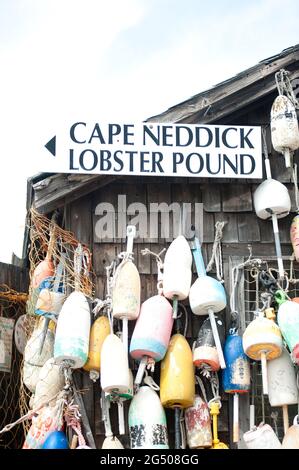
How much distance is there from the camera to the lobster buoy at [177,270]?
5.58 meters

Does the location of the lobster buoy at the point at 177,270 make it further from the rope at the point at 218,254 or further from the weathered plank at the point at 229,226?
the weathered plank at the point at 229,226

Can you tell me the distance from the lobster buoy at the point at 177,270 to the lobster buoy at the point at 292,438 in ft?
3.59

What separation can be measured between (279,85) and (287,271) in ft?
4.53

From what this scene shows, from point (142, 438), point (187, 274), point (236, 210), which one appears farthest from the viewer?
point (236, 210)

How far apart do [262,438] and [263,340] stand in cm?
62

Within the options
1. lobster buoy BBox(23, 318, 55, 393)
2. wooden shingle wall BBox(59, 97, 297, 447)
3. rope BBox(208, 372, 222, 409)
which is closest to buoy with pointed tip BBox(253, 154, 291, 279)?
wooden shingle wall BBox(59, 97, 297, 447)

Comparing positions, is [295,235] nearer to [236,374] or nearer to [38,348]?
[236,374]

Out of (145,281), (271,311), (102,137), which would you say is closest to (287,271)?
(271,311)

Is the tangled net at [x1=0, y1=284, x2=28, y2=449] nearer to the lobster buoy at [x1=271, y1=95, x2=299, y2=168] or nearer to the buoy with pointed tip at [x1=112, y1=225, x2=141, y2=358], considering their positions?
the buoy with pointed tip at [x1=112, y1=225, x2=141, y2=358]

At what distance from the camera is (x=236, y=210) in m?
6.08

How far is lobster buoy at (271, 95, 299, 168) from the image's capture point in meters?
5.91

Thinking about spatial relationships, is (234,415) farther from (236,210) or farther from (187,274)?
(236,210)

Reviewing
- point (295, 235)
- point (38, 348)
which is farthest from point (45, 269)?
point (295, 235)

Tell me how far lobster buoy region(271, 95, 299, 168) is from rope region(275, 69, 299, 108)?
0.59 feet
